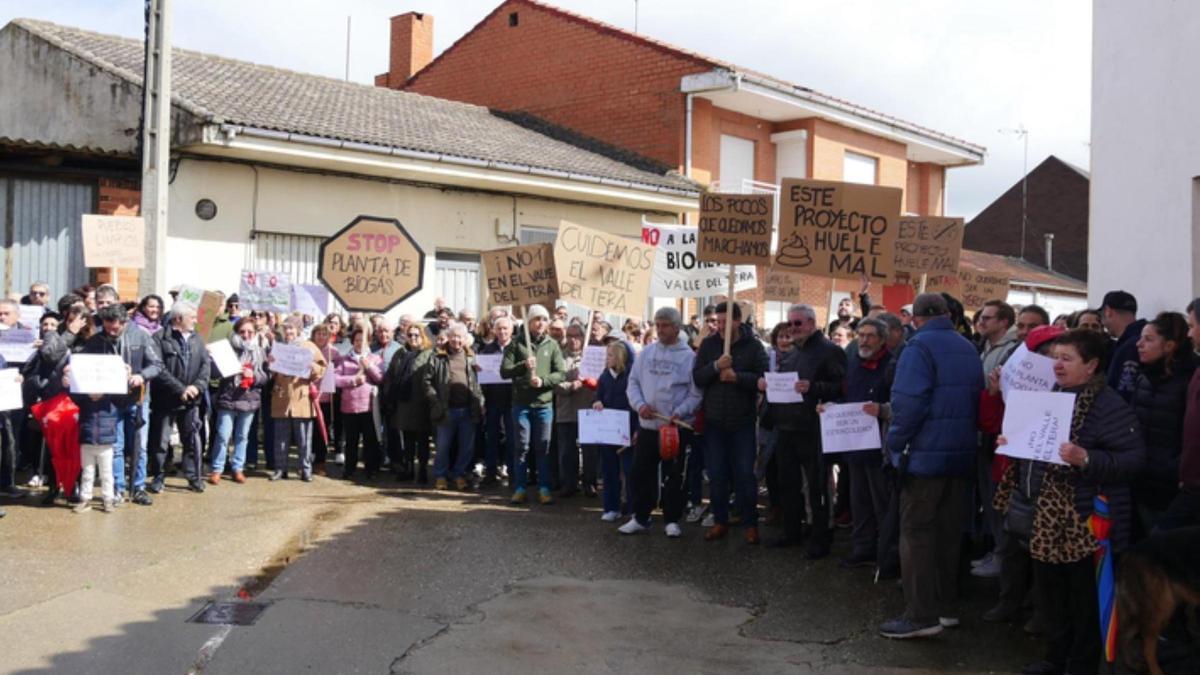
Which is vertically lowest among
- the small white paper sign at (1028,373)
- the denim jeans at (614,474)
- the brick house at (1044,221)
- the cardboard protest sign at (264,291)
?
the denim jeans at (614,474)

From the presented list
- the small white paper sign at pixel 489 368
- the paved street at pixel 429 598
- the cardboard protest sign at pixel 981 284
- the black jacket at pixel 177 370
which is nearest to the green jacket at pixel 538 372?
the small white paper sign at pixel 489 368

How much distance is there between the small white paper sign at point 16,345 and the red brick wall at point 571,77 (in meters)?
15.6

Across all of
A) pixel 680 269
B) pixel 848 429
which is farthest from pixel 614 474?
pixel 680 269

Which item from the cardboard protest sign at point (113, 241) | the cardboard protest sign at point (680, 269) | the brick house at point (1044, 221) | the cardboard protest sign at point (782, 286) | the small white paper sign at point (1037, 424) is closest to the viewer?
the small white paper sign at point (1037, 424)

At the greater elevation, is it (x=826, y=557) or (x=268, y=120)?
(x=268, y=120)

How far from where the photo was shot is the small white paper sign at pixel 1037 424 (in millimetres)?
5641

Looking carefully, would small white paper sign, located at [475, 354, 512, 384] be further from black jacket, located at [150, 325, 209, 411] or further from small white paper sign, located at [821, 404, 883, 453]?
small white paper sign, located at [821, 404, 883, 453]

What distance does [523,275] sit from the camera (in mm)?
11672

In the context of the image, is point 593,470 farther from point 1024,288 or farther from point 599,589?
point 1024,288

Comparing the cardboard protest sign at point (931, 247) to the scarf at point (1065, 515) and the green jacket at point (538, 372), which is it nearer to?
the green jacket at point (538, 372)

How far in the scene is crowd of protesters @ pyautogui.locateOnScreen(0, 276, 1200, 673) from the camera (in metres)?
5.80

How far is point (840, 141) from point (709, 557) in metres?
20.0

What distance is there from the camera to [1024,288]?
35.2m

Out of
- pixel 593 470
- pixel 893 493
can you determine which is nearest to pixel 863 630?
pixel 893 493
